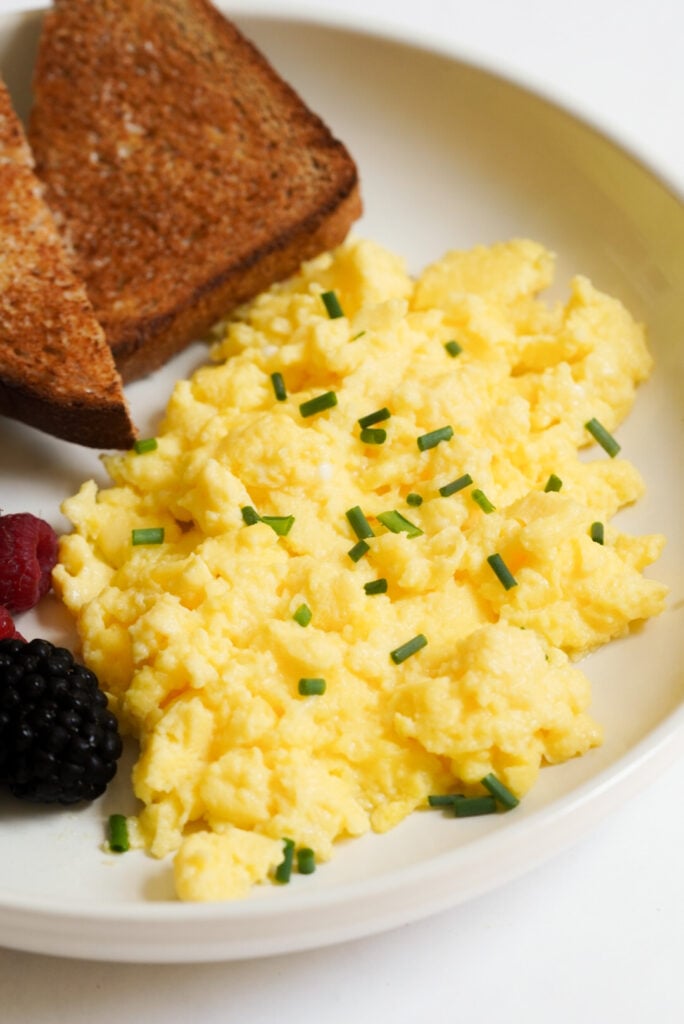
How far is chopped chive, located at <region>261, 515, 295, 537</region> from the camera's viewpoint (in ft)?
8.37

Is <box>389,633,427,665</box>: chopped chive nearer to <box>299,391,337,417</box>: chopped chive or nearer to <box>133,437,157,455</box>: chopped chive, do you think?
<box>299,391,337,417</box>: chopped chive

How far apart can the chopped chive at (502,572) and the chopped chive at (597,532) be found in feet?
0.75

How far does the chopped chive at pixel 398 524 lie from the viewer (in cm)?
256

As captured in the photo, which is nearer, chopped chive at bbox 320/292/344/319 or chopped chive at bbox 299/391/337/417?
chopped chive at bbox 299/391/337/417

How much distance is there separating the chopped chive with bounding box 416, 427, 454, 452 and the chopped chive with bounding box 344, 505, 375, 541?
23cm

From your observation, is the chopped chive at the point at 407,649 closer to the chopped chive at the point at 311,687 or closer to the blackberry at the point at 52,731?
the chopped chive at the point at 311,687

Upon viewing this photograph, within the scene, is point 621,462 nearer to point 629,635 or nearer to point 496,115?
point 629,635

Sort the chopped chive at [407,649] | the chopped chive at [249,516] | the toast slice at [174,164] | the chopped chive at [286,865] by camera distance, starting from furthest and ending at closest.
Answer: the toast slice at [174,164], the chopped chive at [249,516], the chopped chive at [407,649], the chopped chive at [286,865]

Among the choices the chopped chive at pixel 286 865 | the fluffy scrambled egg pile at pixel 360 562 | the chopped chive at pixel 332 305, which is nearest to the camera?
the chopped chive at pixel 286 865

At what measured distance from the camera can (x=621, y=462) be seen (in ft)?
9.46

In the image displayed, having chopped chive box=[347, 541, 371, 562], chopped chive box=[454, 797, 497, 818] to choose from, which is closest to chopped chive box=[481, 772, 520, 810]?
chopped chive box=[454, 797, 497, 818]

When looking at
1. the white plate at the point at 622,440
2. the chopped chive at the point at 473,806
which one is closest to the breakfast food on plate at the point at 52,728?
the white plate at the point at 622,440

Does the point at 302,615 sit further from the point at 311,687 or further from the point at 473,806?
the point at 473,806

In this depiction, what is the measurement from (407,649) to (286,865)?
488mm
